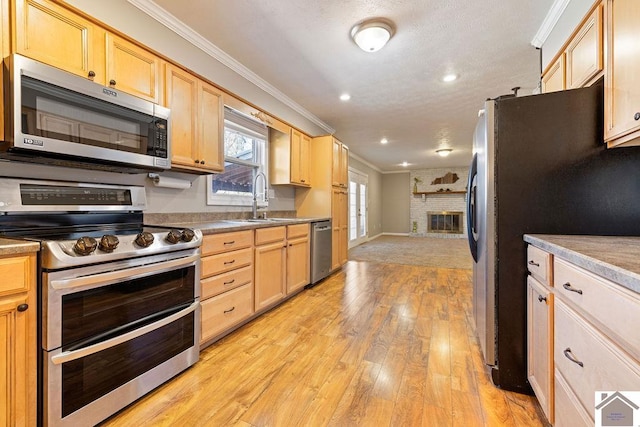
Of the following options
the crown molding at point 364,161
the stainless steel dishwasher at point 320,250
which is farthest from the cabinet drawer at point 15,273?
the crown molding at point 364,161

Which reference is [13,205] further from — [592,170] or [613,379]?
[592,170]

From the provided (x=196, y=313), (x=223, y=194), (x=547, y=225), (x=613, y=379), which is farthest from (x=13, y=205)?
(x=547, y=225)

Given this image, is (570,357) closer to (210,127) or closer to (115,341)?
(115,341)

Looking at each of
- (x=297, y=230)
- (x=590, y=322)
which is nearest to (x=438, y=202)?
(x=297, y=230)

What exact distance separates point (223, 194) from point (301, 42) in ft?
5.54

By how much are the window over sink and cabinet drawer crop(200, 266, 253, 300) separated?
869 mm

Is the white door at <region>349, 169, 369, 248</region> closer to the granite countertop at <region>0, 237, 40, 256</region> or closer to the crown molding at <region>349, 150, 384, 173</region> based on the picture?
the crown molding at <region>349, 150, 384, 173</region>

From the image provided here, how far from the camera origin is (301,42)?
2.49m

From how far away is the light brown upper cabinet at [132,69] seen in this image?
5.77 feet

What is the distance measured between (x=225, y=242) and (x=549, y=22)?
3098 millimetres

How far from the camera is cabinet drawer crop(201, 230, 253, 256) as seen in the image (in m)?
2.03

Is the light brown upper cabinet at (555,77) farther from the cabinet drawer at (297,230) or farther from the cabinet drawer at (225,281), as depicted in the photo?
the cabinet drawer at (225,281)

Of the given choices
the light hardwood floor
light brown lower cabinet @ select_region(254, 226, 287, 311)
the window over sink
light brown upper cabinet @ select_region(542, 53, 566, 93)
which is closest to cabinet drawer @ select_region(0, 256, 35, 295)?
the light hardwood floor

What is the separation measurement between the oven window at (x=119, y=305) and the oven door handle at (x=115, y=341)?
24mm
